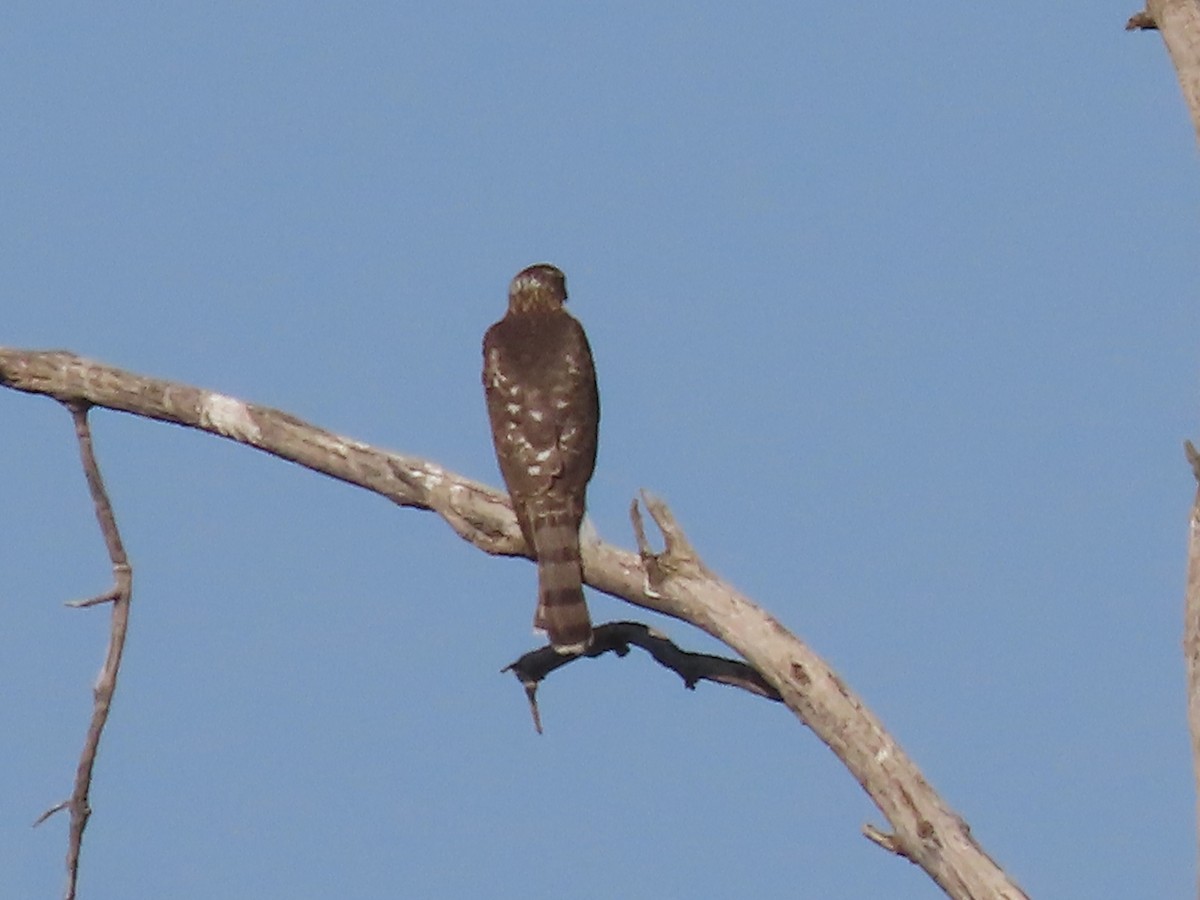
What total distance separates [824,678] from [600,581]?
→ 3.89ft

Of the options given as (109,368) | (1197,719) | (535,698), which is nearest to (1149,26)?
(1197,719)

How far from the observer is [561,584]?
967cm

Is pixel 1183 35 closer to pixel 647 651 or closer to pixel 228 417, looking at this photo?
pixel 647 651

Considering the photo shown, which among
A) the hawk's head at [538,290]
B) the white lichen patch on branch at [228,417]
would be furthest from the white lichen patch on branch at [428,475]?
the hawk's head at [538,290]

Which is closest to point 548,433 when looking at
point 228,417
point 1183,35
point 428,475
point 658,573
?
point 428,475

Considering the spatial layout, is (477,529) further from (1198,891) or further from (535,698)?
(1198,891)

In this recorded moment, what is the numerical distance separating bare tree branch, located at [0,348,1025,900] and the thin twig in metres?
0.36

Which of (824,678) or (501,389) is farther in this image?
(501,389)

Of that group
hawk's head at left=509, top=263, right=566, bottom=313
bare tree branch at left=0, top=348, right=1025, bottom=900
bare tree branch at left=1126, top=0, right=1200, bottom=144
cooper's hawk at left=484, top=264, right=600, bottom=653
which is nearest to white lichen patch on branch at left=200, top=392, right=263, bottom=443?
bare tree branch at left=0, top=348, right=1025, bottom=900

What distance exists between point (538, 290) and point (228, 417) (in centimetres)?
253

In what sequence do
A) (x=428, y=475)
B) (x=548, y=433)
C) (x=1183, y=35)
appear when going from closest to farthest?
(x=428, y=475)
(x=1183, y=35)
(x=548, y=433)

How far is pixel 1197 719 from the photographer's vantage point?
8375 millimetres

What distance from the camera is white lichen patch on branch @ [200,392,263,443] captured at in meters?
9.30

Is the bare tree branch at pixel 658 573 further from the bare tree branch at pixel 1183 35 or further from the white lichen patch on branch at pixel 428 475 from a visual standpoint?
the bare tree branch at pixel 1183 35
